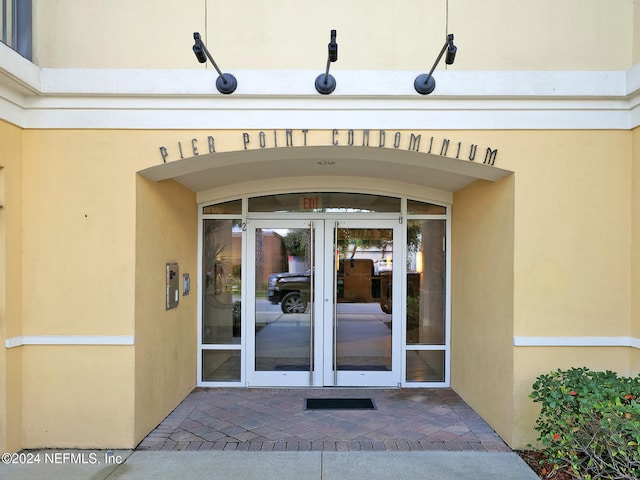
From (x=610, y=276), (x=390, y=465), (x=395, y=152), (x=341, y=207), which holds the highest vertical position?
(x=395, y=152)

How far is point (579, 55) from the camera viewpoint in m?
4.21

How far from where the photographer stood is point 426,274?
19.9 ft

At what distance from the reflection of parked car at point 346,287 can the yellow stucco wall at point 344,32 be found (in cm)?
Answer: 269

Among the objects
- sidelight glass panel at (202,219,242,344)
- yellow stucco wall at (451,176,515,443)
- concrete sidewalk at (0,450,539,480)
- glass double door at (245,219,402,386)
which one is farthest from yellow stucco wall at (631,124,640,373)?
sidelight glass panel at (202,219,242,344)

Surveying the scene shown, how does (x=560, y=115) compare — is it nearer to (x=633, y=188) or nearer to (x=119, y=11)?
(x=633, y=188)

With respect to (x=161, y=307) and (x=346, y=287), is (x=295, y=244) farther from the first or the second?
(x=161, y=307)

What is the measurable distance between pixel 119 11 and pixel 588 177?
183 inches

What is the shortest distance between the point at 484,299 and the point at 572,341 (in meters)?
0.95

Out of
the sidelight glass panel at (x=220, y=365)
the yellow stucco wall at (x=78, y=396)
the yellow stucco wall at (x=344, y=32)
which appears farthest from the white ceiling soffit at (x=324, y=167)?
the sidelight glass panel at (x=220, y=365)

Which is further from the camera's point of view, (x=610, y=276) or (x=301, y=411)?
(x=301, y=411)

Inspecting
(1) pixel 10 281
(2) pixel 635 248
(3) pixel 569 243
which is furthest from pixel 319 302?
(2) pixel 635 248

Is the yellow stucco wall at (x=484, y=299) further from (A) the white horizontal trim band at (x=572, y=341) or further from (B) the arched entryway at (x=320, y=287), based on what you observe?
(B) the arched entryway at (x=320, y=287)

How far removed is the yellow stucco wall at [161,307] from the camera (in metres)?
4.25

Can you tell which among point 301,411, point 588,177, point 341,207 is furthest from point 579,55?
point 301,411
